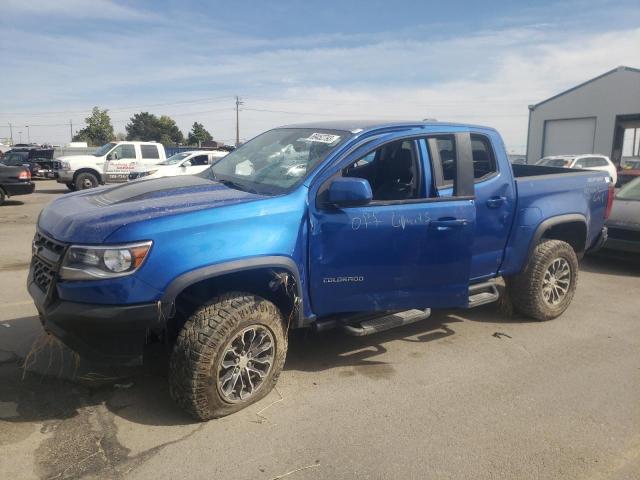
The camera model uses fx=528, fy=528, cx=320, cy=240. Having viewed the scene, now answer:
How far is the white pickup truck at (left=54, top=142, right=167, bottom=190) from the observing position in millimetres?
18844

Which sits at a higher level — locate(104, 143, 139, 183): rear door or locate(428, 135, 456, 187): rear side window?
locate(428, 135, 456, 187): rear side window

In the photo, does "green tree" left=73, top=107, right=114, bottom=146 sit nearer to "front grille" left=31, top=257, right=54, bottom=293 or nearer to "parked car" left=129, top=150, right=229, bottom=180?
"parked car" left=129, top=150, right=229, bottom=180

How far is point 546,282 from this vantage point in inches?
210

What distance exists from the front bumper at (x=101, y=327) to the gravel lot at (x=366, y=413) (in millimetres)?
498

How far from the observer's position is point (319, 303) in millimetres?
3693

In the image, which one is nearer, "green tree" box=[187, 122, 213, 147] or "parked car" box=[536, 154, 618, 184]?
"parked car" box=[536, 154, 618, 184]

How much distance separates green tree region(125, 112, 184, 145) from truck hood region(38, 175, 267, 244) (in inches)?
3199

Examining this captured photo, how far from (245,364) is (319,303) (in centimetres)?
66

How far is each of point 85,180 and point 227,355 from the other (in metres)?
17.8

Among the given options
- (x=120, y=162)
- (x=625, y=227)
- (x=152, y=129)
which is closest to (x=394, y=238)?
(x=625, y=227)

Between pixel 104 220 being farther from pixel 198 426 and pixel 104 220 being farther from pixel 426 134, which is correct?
pixel 426 134

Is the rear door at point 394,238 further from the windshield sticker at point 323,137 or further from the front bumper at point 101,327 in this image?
the front bumper at point 101,327

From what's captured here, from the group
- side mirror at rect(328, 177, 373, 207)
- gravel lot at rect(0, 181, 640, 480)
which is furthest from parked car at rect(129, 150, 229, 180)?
side mirror at rect(328, 177, 373, 207)

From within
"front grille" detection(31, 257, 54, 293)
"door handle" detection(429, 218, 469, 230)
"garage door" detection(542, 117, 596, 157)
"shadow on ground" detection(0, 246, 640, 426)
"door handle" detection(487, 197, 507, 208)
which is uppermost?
"garage door" detection(542, 117, 596, 157)
